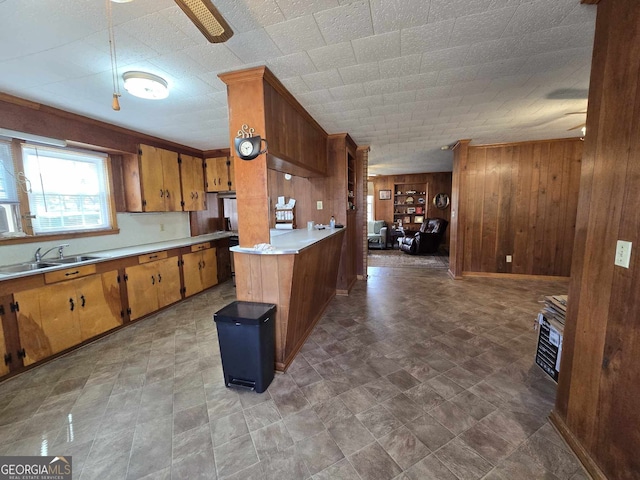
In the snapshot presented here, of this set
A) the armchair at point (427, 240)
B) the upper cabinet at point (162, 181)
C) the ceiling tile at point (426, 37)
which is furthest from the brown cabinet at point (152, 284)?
the armchair at point (427, 240)

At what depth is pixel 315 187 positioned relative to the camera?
402cm

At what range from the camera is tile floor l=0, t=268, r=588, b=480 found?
4.44ft

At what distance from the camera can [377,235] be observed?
26.6 ft

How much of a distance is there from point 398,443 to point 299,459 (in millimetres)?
566

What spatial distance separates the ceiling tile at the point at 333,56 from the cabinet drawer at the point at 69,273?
9.52 feet

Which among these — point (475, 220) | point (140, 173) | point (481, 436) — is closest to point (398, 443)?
point (481, 436)

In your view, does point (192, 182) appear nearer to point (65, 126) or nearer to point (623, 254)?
point (65, 126)

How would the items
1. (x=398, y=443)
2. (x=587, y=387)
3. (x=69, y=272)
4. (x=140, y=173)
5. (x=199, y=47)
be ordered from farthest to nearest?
(x=140, y=173)
(x=69, y=272)
(x=199, y=47)
(x=398, y=443)
(x=587, y=387)

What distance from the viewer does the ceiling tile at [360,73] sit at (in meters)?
1.98

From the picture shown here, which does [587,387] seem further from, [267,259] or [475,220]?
Answer: [475,220]

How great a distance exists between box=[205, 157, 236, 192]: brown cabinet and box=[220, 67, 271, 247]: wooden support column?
2545 millimetres

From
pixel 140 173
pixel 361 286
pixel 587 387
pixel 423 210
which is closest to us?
pixel 587 387

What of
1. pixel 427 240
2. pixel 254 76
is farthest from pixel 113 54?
pixel 427 240

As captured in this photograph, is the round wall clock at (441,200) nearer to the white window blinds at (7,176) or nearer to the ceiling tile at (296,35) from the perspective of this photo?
the ceiling tile at (296,35)
